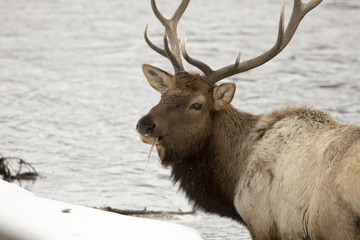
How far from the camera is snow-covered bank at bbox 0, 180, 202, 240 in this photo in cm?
448

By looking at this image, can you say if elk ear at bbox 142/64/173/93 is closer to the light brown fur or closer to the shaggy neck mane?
the light brown fur

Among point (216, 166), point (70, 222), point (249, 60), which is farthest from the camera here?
point (249, 60)

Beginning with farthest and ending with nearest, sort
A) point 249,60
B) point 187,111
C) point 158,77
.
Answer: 1. point 158,77
2. point 249,60
3. point 187,111

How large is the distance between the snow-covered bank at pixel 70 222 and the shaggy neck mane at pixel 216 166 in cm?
32

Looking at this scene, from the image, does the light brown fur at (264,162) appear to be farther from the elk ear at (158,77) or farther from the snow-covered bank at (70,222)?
the snow-covered bank at (70,222)

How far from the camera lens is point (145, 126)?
17.6 feet

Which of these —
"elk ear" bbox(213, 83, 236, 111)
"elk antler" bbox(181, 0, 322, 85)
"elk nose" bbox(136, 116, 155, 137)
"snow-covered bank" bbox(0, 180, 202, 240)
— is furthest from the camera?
"elk antler" bbox(181, 0, 322, 85)

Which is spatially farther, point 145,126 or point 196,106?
point 196,106

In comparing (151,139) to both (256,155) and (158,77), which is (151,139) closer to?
(158,77)

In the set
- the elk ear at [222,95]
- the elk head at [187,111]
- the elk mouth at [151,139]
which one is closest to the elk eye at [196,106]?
the elk head at [187,111]

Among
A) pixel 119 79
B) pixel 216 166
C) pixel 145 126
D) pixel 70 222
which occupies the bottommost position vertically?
pixel 119 79

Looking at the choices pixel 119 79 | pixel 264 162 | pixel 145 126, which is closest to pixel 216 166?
pixel 264 162

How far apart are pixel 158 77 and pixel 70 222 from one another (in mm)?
1598

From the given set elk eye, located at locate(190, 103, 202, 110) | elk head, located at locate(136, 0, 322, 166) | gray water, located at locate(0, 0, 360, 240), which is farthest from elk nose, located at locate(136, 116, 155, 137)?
gray water, located at locate(0, 0, 360, 240)
